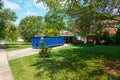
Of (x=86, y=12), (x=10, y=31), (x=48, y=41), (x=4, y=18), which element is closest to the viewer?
(x=86, y=12)

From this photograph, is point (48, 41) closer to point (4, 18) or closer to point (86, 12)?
point (4, 18)

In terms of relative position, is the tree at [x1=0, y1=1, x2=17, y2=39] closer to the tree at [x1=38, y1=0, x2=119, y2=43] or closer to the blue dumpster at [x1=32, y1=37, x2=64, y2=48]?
the blue dumpster at [x1=32, y1=37, x2=64, y2=48]

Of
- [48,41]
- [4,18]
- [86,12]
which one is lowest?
[48,41]

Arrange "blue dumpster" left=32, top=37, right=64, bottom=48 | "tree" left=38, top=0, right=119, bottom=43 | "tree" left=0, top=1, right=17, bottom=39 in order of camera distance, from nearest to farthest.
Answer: "tree" left=38, top=0, right=119, bottom=43, "blue dumpster" left=32, top=37, right=64, bottom=48, "tree" left=0, top=1, right=17, bottom=39

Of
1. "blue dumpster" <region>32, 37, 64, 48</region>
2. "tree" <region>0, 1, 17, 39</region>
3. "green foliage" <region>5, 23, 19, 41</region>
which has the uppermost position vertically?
"tree" <region>0, 1, 17, 39</region>

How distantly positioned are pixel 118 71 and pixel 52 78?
14.0 ft

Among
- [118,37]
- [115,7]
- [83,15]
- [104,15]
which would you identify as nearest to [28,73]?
[83,15]

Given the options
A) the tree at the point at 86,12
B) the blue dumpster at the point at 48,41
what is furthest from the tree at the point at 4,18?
the tree at the point at 86,12

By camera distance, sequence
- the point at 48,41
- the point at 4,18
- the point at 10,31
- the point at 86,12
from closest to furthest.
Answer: the point at 86,12 → the point at 48,41 → the point at 4,18 → the point at 10,31

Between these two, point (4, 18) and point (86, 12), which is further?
point (4, 18)

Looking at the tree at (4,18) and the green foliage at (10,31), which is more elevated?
the tree at (4,18)

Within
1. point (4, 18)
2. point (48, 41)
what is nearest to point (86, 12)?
point (48, 41)

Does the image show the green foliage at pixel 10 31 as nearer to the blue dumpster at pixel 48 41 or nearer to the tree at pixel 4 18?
the tree at pixel 4 18

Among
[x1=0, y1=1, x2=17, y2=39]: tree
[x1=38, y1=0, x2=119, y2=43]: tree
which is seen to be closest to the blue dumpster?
[x1=0, y1=1, x2=17, y2=39]: tree
